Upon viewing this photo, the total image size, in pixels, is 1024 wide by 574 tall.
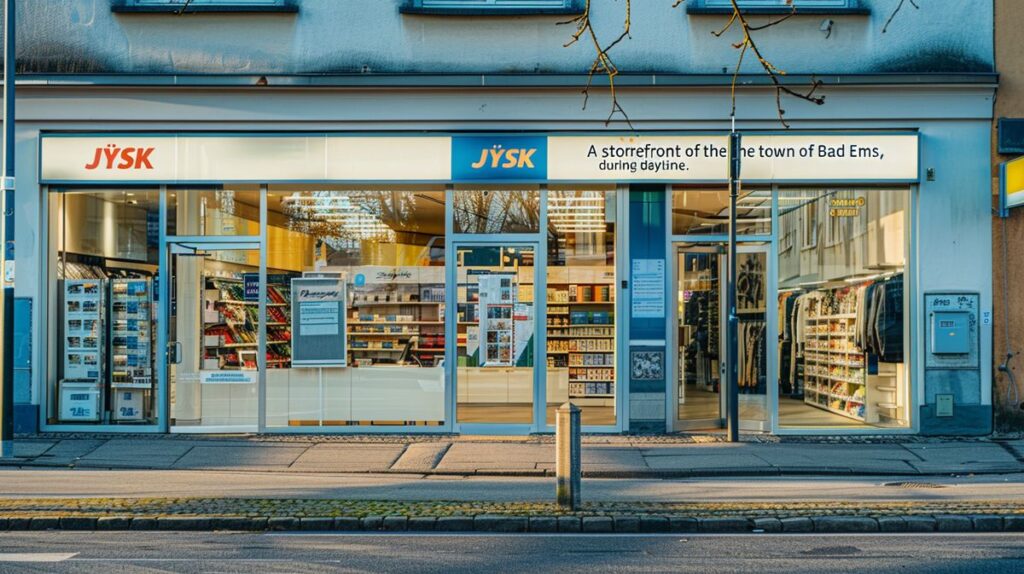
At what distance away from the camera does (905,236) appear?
15070mm

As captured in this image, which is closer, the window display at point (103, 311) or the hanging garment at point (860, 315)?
the window display at point (103, 311)

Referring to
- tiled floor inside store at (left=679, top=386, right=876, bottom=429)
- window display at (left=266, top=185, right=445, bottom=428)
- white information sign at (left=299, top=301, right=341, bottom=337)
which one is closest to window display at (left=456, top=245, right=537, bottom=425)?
window display at (left=266, top=185, right=445, bottom=428)

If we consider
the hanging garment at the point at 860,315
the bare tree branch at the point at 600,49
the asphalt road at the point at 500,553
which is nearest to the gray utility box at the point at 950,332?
the hanging garment at the point at 860,315

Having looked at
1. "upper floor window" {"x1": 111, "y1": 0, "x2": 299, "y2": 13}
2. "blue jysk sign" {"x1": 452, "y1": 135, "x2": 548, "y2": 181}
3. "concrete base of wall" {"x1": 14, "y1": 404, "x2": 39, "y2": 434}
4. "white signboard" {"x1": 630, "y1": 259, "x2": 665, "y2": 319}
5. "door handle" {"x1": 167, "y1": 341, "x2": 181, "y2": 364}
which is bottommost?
"concrete base of wall" {"x1": 14, "y1": 404, "x2": 39, "y2": 434}

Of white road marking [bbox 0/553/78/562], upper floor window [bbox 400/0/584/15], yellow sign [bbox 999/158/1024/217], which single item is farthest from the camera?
upper floor window [bbox 400/0/584/15]

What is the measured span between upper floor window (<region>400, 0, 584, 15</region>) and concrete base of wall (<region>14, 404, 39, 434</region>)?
24.3 ft

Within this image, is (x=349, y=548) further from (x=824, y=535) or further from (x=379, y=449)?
(x=379, y=449)

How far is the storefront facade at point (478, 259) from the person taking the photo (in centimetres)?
1485

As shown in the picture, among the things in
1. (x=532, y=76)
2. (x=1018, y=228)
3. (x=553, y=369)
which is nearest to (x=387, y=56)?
(x=532, y=76)

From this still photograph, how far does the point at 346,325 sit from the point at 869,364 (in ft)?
24.4

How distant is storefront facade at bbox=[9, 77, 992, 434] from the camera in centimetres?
1485

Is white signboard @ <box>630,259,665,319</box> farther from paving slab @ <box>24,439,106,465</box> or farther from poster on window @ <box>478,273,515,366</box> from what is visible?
paving slab @ <box>24,439,106,465</box>

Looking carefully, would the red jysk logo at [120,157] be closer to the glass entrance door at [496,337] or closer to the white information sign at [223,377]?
the white information sign at [223,377]

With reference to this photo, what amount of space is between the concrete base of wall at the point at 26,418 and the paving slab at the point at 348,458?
409 centimetres
